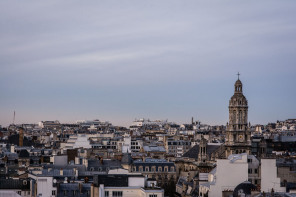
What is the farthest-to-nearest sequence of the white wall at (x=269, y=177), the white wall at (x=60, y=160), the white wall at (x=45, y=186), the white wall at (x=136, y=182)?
1. the white wall at (x=60, y=160)
2. the white wall at (x=45, y=186)
3. the white wall at (x=136, y=182)
4. the white wall at (x=269, y=177)

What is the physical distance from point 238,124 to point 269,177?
60.5 m

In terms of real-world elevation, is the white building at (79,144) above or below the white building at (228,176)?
above

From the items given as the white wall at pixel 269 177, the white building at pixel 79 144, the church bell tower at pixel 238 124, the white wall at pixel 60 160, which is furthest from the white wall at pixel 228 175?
the white building at pixel 79 144

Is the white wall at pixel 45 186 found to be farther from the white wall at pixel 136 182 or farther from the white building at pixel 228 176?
the white building at pixel 228 176

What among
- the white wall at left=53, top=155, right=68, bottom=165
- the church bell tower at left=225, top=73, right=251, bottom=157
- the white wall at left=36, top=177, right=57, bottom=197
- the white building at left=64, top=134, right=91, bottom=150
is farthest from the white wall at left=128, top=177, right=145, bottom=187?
the white building at left=64, top=134, right=91, bottom=150

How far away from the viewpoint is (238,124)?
124 meters

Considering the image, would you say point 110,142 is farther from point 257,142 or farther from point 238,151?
point 238,151

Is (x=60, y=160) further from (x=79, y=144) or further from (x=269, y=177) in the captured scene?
(x=79, y=144)

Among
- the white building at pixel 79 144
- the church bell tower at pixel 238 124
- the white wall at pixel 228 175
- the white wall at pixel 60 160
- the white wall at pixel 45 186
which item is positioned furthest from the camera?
the white building at pixel 79 144

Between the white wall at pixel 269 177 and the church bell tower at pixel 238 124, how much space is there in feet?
188

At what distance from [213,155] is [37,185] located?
5157cm

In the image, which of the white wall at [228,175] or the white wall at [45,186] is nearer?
the white wall at [228,175]

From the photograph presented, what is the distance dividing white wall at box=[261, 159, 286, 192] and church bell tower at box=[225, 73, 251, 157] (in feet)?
188

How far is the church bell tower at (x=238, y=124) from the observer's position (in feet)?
404
